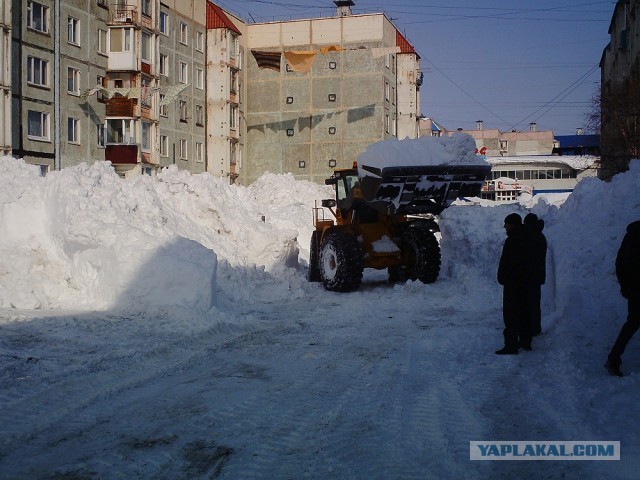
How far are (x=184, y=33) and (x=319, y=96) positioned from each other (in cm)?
1108

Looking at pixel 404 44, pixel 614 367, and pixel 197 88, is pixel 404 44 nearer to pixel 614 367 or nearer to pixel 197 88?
pixel 197 88

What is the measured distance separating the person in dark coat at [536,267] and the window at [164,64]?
3725 centimetres

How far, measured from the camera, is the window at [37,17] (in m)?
31.7

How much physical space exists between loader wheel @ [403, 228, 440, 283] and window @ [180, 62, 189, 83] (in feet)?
109

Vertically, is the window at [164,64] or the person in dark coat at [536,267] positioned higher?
the window at [164,64]

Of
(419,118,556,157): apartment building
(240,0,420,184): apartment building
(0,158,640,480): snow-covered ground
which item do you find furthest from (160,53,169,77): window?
(419,118,556,157): apartment building

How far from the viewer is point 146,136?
39.8 m

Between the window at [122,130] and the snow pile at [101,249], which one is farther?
the window at [122,130]

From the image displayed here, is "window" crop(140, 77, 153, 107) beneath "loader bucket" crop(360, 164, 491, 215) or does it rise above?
above

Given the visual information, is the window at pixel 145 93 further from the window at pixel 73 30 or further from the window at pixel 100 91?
the window at pixel 73 30

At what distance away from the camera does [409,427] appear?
211 inches

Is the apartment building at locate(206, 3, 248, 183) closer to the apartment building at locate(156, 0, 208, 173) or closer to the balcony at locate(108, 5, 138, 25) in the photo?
the apartment building at locate(156, 0, 208, 173)

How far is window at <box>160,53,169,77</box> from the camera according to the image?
42562mm

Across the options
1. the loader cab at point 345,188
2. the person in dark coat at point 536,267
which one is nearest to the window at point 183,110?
the loader cab at point 345,188
